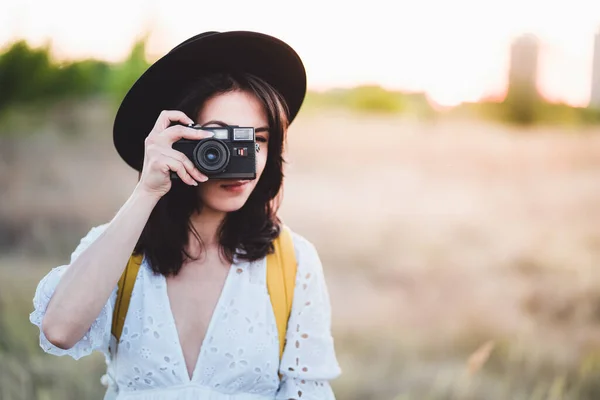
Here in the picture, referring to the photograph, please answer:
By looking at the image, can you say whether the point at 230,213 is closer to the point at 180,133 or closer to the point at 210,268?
the point at 210,268

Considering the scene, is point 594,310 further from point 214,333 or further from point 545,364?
point 214,333

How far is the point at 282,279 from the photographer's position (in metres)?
1.59

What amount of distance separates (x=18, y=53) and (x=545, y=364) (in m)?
3.31

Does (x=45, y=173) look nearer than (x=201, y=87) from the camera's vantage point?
No

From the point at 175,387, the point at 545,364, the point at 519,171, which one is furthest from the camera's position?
the point at 519,171

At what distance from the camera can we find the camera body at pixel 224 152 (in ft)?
4.67

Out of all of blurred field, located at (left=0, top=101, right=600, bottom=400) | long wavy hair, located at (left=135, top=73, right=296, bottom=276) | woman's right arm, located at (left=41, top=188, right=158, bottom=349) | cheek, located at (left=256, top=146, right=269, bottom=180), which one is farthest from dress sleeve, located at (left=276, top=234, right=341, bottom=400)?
blurred field, located at (left=0, top=101, right=600, bottom=400)

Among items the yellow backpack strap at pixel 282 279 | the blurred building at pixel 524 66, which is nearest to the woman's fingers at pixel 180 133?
the yellow backpack strap at pixel 282 279

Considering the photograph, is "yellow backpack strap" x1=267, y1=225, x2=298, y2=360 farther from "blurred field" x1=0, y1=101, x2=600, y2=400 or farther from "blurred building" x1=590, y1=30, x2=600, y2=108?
"blurred building" x1=590, y1=30, x2=600, y2=108

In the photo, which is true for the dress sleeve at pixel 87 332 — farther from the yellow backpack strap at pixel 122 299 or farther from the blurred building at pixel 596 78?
the blurred building at pixel 596 78

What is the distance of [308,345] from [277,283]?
172 millimetres

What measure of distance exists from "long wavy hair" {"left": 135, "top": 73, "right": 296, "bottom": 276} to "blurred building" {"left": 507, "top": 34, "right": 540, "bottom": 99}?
239 cm

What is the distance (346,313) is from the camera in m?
3.37

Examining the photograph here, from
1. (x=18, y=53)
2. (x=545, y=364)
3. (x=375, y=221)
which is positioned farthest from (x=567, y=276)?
(x=18, y=53)
